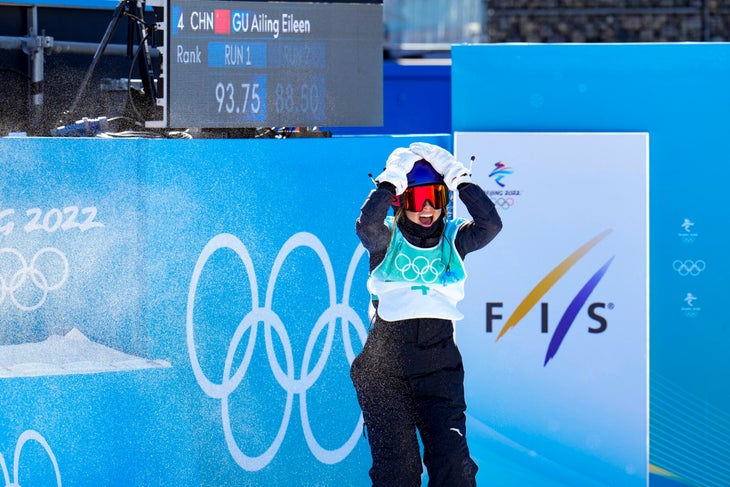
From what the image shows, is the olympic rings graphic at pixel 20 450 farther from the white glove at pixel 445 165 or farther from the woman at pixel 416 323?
the white glove at pixel 445 165

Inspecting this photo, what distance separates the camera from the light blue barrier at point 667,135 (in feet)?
20.6

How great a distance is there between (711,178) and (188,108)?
8.34ft

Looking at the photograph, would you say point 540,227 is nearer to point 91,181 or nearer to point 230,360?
point 230,360

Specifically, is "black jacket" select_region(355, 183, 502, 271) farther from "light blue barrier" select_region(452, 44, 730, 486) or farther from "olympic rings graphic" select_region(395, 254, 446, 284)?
"light blue barrier" select_region(452, 44, 730, 486)

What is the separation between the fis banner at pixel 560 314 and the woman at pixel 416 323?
1.04m

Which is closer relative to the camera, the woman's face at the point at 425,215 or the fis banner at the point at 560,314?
the woman's face at the point at 425,215

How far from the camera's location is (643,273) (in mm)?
6281

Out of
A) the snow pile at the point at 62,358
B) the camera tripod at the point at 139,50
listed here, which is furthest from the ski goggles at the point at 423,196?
the camera tripod at the point at 139,50

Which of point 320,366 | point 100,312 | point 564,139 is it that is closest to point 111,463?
point 100,312

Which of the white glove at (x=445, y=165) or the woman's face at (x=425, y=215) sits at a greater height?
the white glove at (x=445, y=165)

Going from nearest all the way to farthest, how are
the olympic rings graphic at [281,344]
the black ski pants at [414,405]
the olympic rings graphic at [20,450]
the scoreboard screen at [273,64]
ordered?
1. the black ski pants at [414,405]
2. the olympic rings graphic at [20,450]
3. the olympic rings graphic at [281,344]
4. the scoreboard screen at [273,64]

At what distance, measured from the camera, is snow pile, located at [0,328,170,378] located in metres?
5.52

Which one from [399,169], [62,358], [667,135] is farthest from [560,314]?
[62,358]

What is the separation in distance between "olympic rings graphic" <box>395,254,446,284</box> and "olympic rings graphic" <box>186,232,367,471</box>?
3.06ft
